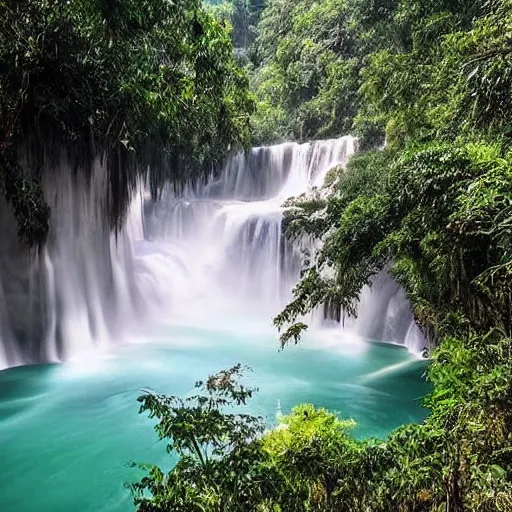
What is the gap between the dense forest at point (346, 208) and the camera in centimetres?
264

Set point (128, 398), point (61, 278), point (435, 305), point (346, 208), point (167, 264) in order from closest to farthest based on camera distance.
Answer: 1. point (435, 305)
2. point (346, 208)
3. point (128, 398)
4. point (61, 278)
5. point (167, 264)

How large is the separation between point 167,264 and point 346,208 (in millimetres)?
9112

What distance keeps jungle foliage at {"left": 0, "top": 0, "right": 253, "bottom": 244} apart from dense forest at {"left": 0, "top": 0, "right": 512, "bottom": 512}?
0.02 metres

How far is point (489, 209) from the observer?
335 cm

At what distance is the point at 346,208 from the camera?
5895 mm

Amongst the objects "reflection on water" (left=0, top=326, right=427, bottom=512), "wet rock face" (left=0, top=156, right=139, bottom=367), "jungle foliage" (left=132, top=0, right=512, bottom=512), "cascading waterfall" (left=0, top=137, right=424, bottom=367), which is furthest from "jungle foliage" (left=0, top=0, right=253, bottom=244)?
"jungle foliage" (left=132, top=0, right=512, bottom=512)

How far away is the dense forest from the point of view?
2.64 metres

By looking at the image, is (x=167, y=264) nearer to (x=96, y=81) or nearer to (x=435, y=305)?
(x=96, y=81)

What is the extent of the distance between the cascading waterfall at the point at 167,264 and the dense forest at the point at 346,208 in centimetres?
79

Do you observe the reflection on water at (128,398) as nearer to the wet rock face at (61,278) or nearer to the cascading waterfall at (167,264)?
the wet rock face at (61,278)

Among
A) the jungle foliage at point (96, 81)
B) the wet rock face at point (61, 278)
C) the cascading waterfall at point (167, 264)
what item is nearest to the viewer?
the jungle foliage at point (96, 81)

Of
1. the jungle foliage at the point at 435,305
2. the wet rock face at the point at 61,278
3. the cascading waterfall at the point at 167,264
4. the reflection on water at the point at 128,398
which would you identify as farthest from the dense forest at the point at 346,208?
the cascading waterfall at the point at 167,264

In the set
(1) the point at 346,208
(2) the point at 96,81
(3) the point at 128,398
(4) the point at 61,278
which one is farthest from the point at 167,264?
(1) the point at 346,208

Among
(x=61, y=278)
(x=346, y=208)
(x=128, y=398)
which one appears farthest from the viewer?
(x=61, y=278)
